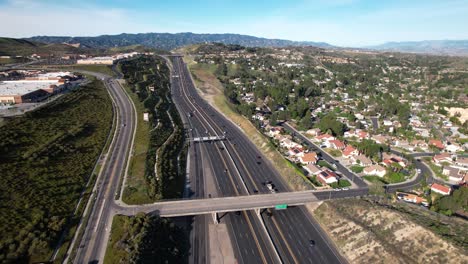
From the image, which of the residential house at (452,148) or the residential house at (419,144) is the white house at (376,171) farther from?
the residential house at (452,148)

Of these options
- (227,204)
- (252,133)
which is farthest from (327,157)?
(227,204)

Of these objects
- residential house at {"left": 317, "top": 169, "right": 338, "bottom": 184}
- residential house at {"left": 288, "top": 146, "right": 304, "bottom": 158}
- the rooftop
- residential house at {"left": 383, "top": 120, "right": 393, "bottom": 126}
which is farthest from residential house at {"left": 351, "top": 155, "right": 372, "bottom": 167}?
the rooftop

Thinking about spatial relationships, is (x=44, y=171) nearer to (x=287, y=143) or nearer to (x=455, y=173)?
(x=287, y=143)

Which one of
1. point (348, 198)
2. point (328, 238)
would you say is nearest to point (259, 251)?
point (328, 238)

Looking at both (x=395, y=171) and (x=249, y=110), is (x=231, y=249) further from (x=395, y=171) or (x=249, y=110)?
(x=249, y=110)

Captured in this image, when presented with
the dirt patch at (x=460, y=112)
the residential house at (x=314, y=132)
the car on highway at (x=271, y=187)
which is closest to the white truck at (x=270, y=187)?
the car on highway at (x=271, y=187)

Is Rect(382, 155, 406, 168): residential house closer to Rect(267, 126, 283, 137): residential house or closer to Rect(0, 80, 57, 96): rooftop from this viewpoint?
Rect(267, 126, 283, 137): residential house
